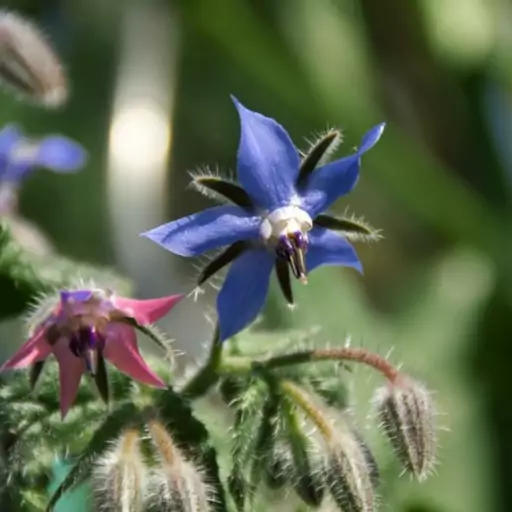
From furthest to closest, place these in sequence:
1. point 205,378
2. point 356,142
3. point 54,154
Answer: point 356,142 < point 54,154 < point 205,378

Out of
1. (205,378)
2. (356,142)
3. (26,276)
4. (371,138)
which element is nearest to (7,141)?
(26,276)

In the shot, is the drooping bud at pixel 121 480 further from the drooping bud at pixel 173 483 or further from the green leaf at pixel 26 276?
the green leaf at pixel 26 276

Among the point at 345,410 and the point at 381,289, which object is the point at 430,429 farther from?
the point at 381,289

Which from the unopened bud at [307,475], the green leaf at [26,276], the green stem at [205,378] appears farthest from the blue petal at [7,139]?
the unopened bud at [307,475]

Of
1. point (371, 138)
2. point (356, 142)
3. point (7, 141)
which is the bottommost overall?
point (371, 138)

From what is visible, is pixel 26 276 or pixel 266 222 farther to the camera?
pixel 26 276

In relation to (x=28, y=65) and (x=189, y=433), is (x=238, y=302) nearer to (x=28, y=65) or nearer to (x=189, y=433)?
(x=189, y=433)

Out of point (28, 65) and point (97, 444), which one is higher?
point (28, 65)

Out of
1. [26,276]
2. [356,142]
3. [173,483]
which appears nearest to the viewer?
[173,483]
